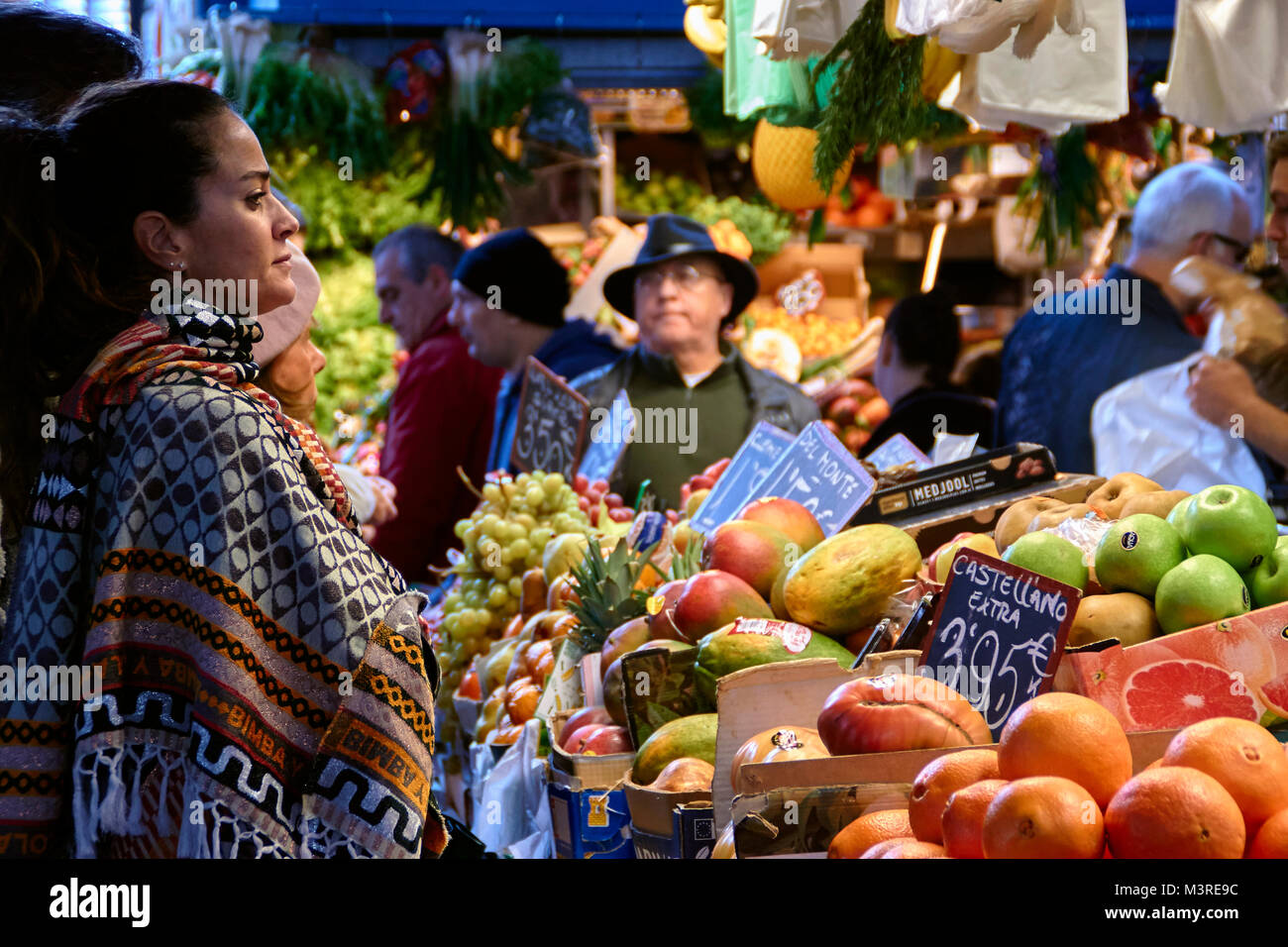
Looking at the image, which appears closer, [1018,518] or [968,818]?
[968,818]

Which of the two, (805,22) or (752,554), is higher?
(805,22)

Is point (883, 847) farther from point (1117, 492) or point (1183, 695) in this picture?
point (1117, 492)

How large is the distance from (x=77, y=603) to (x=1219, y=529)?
163 centimetres

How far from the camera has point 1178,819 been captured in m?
1.31

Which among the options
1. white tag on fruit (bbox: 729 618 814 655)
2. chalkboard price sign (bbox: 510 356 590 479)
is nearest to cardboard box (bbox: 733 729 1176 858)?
white tag on fruit (bbox: 729 618 814 655)

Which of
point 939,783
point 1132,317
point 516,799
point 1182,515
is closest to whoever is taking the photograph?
point 939,783

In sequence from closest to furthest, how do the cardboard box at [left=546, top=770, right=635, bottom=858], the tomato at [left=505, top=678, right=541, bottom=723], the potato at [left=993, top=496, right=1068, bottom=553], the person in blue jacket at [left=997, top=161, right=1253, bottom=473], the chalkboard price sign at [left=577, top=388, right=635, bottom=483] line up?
1. the cardboard box at [left=546, top=770, right=635, bottom=858]
2. the potato at [left=993, top=496, right=1068, bottom=553]
3. the tomato at [left=505, top=678, right=541, bottom=723]
4. the person in blue jacket at [left=997, top=161, right=1253, bottom=473]
5. the chalkboard price sign at [left=577, top=388, right=635, bottom=483]

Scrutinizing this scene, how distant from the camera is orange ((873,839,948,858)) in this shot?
4.78 feet

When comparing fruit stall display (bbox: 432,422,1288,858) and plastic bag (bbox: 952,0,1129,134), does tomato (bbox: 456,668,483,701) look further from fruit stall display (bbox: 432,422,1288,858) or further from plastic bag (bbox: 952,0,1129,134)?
plastic bag (bbox: 952,0,1129,134)

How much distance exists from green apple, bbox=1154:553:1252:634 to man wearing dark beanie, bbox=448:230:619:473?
11.0ft

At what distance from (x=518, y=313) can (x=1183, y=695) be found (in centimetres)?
374

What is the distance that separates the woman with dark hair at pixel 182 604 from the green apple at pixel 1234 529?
1193mm

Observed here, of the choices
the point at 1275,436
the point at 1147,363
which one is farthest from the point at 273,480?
the point at 1147,363

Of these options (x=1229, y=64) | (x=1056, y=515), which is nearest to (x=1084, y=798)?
(x=1056, y=515)
